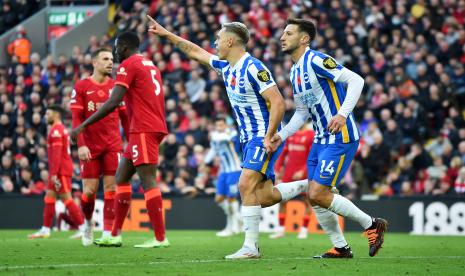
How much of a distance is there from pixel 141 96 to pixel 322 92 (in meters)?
2.57

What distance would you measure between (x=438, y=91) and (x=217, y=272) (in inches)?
516

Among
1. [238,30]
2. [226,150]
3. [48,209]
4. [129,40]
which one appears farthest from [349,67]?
[238,30]

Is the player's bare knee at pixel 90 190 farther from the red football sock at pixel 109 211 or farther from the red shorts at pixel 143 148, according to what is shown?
the red shorts at pixel 143 148

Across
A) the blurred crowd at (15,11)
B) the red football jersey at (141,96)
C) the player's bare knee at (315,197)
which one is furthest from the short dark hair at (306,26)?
the blurred crowd at (15,11)

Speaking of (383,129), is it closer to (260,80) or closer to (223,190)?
(223,190)

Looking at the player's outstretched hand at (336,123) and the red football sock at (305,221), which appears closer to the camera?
the player's outstretched hand at (336,123)

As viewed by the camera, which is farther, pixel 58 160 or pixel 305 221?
pixel 305 221

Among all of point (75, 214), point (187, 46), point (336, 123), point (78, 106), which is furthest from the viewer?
point (75, 214)

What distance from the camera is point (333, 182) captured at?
10.1 meters

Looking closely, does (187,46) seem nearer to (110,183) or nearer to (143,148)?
(143,148)

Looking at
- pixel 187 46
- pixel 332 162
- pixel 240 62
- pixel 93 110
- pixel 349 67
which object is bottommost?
pixel 332 162

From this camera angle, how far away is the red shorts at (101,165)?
12.8 meters

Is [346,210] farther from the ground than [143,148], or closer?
closer

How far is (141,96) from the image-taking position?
1174 cm
